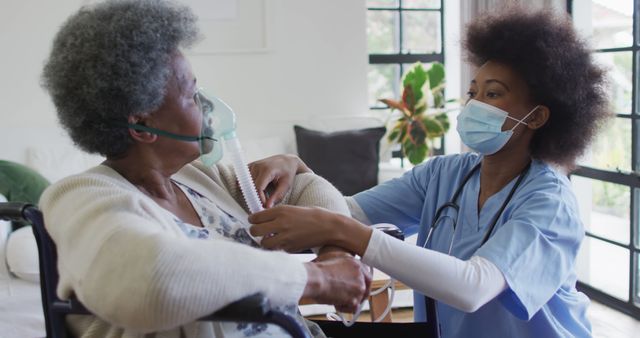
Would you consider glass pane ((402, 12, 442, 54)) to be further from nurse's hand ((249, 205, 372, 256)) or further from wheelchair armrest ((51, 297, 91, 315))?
wheelchair armrest ((51, 297, 91, 315))

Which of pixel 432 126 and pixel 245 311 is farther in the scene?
pixel 432 126

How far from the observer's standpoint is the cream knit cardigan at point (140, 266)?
864 mm

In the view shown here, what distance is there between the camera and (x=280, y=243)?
1.22 meters

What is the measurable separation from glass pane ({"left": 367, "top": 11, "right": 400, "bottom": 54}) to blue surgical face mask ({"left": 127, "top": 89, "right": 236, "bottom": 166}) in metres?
3.39

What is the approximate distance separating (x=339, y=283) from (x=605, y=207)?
280 centimetres

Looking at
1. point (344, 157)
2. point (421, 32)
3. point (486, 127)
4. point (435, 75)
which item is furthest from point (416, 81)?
point (486, 127)

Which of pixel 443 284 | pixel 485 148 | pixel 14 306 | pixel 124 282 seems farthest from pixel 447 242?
pixel 14 306

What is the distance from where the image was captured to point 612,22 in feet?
10.9

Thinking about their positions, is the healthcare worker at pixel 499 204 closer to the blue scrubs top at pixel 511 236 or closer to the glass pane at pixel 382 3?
the blue scrubs top at pixel 511 236

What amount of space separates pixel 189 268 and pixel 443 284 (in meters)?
0.55

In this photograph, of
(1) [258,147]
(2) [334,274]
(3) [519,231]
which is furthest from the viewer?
(1) [258,147]

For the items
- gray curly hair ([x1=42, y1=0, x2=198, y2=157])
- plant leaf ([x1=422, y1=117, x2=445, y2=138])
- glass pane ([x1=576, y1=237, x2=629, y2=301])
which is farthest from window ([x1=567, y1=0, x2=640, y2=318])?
gray curly hair ([x1=42, y1=0, x2=198, y2=157])

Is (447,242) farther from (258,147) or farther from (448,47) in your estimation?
(448,47)

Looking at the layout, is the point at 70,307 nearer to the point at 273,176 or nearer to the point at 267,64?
the point at 273,176
